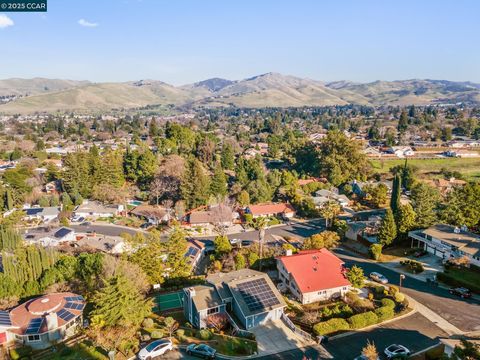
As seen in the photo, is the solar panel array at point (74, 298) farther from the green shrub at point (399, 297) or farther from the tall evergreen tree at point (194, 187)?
the tall evergreen tree at point (194, 187)

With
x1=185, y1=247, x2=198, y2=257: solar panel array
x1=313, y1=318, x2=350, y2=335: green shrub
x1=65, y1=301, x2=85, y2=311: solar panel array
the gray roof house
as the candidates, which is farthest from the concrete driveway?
the gray roof house

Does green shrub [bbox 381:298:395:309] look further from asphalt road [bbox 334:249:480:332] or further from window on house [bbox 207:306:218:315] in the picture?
window on house [bbox 207:306:218:315]

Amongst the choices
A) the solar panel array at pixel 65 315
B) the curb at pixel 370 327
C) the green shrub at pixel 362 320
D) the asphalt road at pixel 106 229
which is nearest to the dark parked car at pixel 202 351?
the curb at pixel 370 327

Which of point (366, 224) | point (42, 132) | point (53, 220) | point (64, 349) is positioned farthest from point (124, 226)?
point (42, 132)

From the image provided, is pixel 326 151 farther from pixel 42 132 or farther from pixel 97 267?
pixel 42 132

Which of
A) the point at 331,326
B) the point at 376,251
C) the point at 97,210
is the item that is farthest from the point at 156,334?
the point at 97,210
